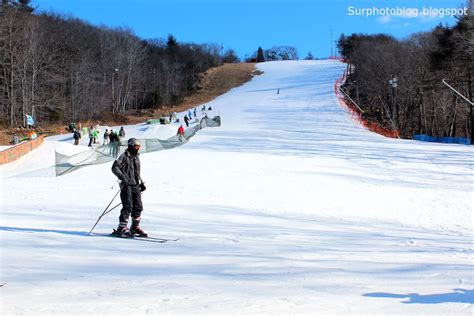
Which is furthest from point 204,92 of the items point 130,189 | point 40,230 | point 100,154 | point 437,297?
point 437,297

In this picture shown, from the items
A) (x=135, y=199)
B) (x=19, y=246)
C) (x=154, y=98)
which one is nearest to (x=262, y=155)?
(x=135, y=199)

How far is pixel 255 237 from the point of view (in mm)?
8172

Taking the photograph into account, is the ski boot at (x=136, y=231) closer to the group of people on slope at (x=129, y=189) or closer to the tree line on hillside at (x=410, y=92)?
the group of people on slope at (x=129, y=189)

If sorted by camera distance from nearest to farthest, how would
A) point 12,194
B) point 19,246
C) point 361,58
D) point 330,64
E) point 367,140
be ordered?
point 19,246 → point 12,194 → point 367,140 → point 361,58 → point 330,64

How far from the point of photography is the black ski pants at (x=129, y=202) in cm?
779

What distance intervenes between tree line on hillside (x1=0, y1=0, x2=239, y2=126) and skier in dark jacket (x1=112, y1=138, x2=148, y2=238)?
4360 cm

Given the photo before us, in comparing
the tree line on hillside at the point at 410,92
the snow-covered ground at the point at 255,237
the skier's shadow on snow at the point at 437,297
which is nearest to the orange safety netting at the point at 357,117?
the tree line on hillside at the point at 410,92

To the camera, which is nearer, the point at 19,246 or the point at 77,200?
the point at 19,246

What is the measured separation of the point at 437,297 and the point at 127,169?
5.35 metres

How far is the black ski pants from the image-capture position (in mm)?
7789

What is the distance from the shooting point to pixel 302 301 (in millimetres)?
4402

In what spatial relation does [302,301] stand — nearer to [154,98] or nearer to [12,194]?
[12,194]

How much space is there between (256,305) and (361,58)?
6185 centimetres

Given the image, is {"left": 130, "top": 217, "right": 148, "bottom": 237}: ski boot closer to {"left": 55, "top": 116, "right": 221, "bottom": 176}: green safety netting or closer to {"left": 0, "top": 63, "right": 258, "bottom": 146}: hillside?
{"left": 55, "top": 116, "right": 221, "bottom": 176}: green safety netting
